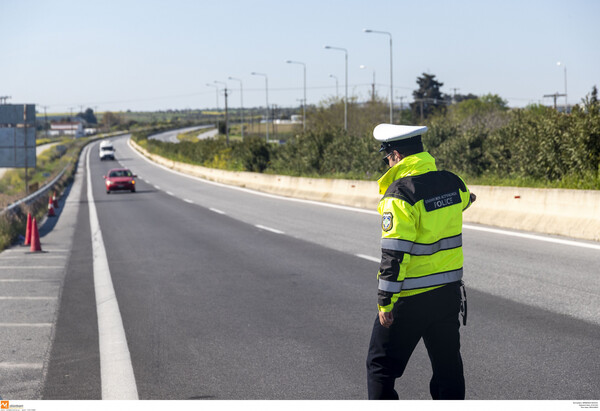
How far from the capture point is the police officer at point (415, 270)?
4.25 metres

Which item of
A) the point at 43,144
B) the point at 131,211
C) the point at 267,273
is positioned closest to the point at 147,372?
the point at 267,273

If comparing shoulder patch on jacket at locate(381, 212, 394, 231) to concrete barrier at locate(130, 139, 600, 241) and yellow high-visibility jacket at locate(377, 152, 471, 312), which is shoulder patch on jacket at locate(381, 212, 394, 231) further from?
concrete barrier at locate(130, 139, 600, 241)

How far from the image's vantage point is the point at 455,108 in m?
132

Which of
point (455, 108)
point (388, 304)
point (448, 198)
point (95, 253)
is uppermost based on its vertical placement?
point (455, 108)

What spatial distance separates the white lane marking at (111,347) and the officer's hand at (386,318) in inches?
90.2

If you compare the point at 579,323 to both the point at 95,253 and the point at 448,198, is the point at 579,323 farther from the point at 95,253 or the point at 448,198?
the point at 95,253

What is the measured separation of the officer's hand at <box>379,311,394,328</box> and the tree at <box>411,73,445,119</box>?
129 metres

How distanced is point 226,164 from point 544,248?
50.3m

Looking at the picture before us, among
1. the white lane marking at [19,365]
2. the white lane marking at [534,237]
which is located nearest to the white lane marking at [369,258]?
the white lane marking at [534,237]

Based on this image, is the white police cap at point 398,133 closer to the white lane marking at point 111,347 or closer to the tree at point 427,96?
the white lane marking at point 111,347

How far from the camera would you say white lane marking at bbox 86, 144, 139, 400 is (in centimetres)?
597

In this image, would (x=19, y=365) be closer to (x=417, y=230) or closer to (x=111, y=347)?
(x=111, y=347)

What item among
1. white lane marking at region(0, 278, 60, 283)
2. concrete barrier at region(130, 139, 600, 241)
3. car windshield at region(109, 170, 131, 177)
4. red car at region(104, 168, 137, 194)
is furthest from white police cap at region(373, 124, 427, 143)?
car windshield at region(109, 170, 131, 177)

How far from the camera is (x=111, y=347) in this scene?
7.39 meters
